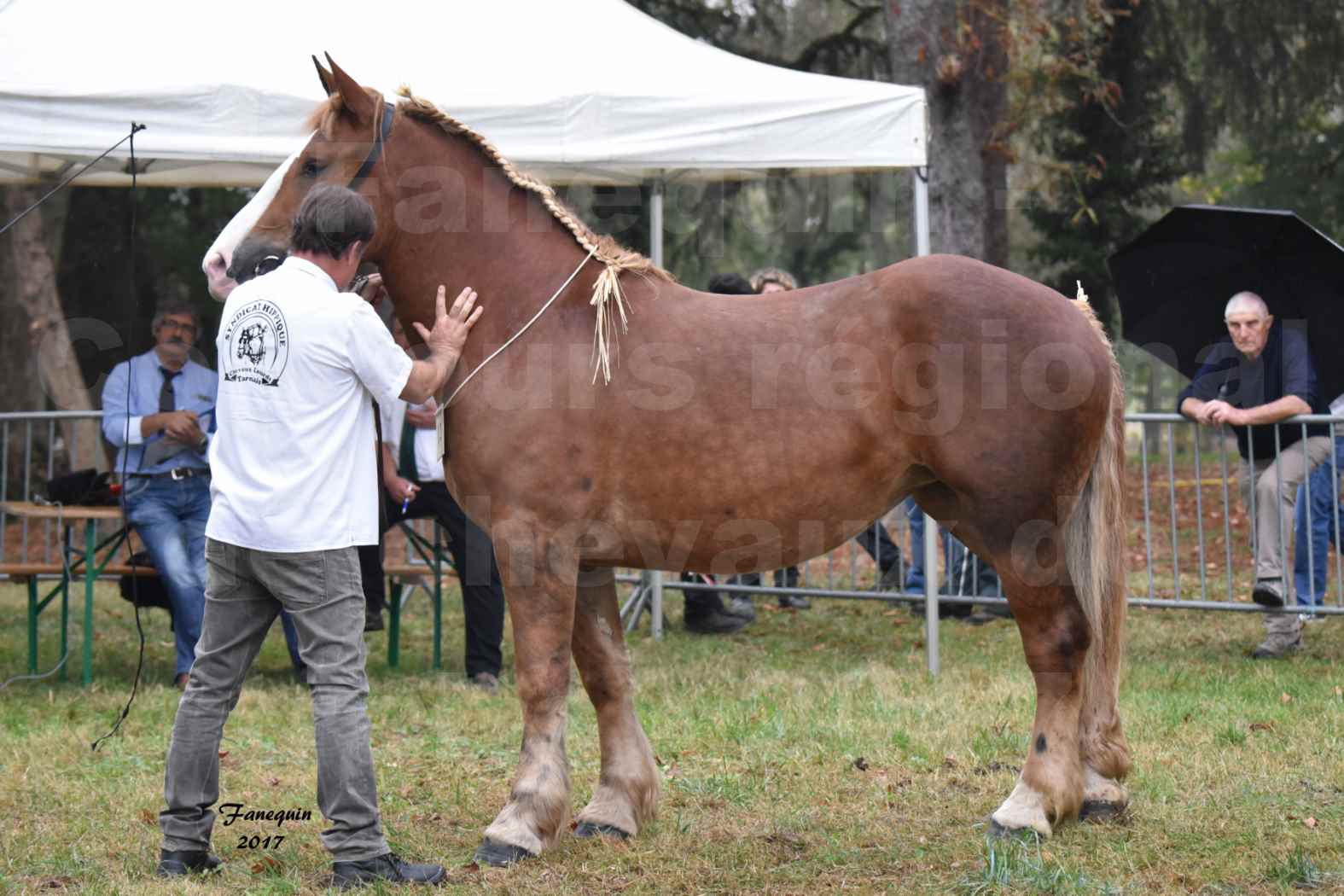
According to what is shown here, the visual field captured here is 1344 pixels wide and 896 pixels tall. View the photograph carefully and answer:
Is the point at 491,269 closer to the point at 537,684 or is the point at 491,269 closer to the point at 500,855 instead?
the point at 537,684

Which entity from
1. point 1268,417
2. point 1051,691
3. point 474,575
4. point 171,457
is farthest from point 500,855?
point 1268,417

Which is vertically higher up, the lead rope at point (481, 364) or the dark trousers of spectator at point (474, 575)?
the lead rope at point (481, 364)

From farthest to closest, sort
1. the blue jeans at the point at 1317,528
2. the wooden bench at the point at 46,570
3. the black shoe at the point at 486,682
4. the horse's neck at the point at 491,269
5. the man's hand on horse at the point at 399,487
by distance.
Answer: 1. the blue jeans at the point at 1317,528
2. the man's hand on horse at the point at 399,487
3. the wooden bench at the point at 46,570
4. the black shoe at the point at 486,682
5. the horse's neck at the point at 491,269

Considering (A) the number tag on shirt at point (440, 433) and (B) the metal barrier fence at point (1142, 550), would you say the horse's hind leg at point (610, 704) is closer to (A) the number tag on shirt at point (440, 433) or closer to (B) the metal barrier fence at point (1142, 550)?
(A) the number tag on shirt at point (440, 433)

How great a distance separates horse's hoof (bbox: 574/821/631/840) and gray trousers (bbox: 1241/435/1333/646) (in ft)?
14.2

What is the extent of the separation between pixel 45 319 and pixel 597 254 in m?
11.1

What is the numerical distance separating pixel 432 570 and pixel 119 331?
1011 centimetres

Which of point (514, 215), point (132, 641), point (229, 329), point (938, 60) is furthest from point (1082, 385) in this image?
point (938, 60)

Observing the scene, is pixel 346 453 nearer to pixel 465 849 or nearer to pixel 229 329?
pixel 229 329

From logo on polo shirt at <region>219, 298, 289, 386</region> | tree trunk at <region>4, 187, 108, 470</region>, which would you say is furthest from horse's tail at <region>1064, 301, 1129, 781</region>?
tree trunk at <region>4, 187, 108, 470</region>

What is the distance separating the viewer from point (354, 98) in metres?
3.94

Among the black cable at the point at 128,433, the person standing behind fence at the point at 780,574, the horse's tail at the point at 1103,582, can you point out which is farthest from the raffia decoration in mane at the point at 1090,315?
the person standing behind fence at the point at 780,574

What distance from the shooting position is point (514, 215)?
411 centimetres

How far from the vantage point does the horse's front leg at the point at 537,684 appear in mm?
3840
